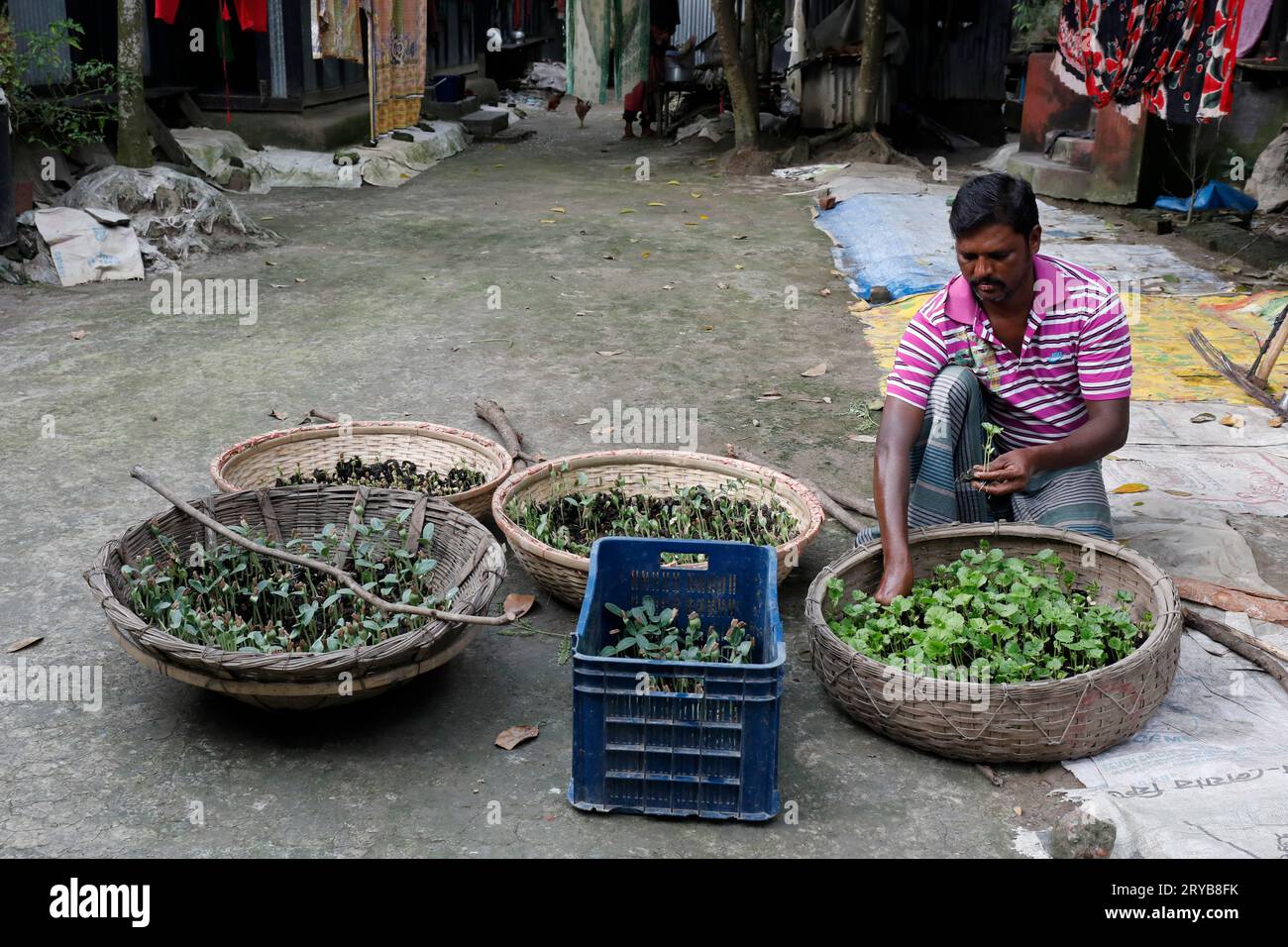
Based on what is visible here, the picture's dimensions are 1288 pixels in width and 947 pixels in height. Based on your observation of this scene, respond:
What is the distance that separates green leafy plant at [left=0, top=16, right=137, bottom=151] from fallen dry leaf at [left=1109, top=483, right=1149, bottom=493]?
22.4ft

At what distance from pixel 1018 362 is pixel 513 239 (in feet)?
20.1

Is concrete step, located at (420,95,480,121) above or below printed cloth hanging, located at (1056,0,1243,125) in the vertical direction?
below

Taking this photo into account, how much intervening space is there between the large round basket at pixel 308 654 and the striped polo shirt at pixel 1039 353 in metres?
1.24

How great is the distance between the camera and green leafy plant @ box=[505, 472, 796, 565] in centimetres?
356

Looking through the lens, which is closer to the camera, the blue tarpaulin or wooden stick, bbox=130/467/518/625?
wooden stick, bbox=130/467/518/625

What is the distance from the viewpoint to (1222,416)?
4.79 metres

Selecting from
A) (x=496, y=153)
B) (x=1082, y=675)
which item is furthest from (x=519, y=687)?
(x=496, y=153)

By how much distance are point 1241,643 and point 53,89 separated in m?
9.39

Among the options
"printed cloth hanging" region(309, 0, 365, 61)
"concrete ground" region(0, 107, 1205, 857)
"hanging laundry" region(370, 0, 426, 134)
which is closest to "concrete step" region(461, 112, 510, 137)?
"hanging laundry" region(370, 0, 426, 134)

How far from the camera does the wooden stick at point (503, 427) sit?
166 inches

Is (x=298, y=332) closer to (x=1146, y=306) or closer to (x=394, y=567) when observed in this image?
(x=394, y=567)

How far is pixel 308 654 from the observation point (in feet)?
8.28

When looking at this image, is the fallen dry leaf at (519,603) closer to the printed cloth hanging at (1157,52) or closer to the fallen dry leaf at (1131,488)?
the fallen dry leaf at (1131,488)

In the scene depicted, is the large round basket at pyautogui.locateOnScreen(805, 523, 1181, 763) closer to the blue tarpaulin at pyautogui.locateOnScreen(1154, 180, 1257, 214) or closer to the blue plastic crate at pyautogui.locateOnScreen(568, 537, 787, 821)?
the blue plastic crate at pyautogui.locateOnScreen(568, 537, 787, 821)
